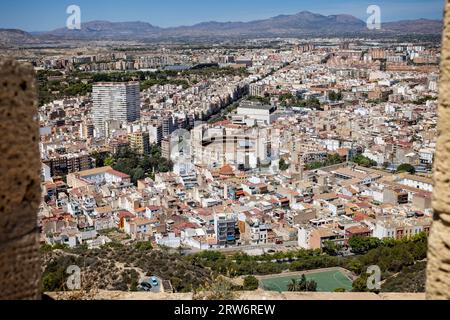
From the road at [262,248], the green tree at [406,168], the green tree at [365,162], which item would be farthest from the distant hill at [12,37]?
the road at [262,248]

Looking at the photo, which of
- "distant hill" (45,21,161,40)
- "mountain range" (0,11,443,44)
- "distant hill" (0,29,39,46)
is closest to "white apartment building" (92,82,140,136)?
"distant hill" (0,29,39,46)

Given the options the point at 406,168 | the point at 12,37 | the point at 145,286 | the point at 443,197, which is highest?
the point at 12,37

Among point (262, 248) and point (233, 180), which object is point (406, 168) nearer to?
point (233, 180)

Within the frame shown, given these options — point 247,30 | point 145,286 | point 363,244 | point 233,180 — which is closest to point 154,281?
point 145,286

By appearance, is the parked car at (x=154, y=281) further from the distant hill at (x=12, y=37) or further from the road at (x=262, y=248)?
the distant hill at (x=12, y=37)

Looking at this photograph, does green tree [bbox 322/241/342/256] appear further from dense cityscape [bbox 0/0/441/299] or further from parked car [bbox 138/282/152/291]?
parked car [bbox 138/282/152/291]
